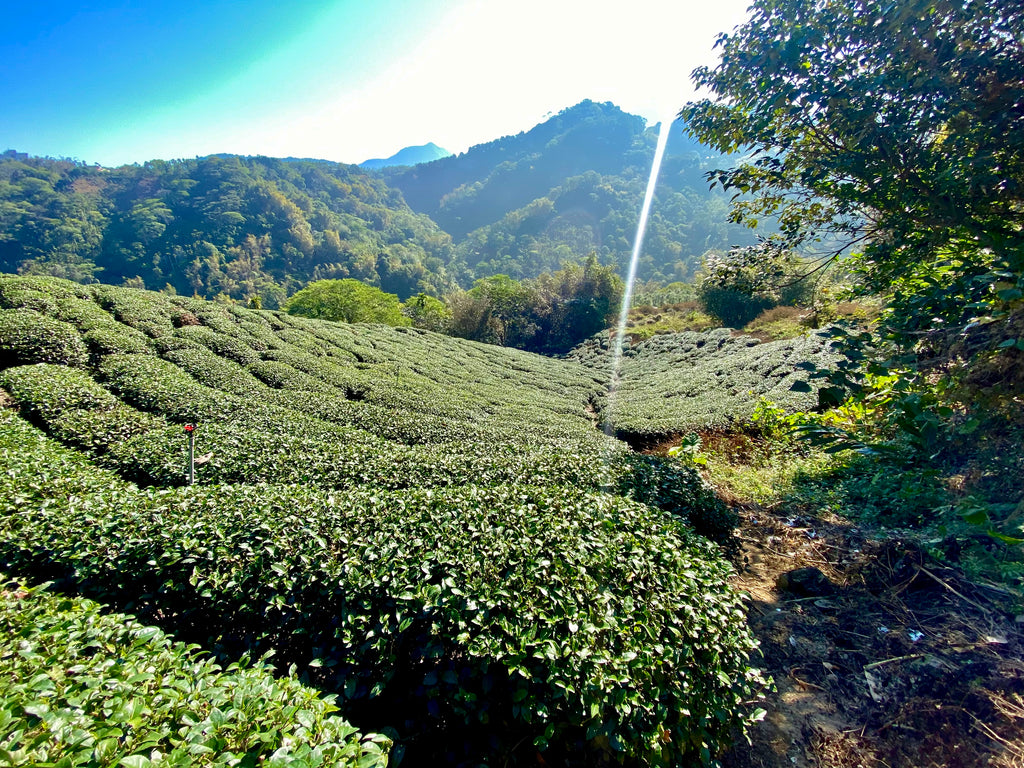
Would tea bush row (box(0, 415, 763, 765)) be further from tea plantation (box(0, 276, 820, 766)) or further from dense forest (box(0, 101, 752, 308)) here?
dense forest (box(0, 101, 752, 308))

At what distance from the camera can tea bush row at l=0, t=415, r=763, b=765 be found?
104 inches

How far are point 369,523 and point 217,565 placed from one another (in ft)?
4.09

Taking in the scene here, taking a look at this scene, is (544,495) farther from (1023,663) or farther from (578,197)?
(578,197)

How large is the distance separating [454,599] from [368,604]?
2.17 ft

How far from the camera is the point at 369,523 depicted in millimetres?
4016

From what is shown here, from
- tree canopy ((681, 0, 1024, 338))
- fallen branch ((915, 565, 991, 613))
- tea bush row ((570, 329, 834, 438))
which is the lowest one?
tea bush row ((570, 329, 834, 438))

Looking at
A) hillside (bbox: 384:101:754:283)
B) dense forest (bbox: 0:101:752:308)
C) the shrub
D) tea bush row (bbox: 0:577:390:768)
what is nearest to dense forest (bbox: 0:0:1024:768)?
tea bush row (bbox: 0:577:390:768)

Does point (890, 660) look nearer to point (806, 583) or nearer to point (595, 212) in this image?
point (806, 583)

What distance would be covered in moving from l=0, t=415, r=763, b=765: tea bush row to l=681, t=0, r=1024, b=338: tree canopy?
3.37m

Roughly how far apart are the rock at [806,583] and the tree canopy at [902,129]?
274 centimetres

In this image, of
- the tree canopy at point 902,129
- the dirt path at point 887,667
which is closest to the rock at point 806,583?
the dirt path at point 887,667

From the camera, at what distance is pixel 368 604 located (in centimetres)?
306

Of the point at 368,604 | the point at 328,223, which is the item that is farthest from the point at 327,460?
the point at 328,223

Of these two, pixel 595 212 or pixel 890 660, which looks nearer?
pixel 890 660
